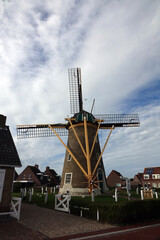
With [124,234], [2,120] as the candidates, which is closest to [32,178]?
[2,120]

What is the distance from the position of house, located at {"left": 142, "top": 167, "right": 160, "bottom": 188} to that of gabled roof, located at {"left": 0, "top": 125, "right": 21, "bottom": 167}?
44.1m

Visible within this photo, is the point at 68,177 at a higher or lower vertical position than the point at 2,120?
lower

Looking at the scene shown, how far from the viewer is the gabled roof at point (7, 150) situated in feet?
34.5

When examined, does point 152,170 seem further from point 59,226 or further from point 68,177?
point 59,226

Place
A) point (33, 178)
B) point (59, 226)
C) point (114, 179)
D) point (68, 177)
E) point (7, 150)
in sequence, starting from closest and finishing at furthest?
1. point (59, 226)
2. point (7, 150)
3. point (68, 177)
4. point (33, 178)
5. point (114, 179)

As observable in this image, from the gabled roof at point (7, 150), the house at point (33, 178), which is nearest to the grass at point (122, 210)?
the gabled roof at point (7, 150)

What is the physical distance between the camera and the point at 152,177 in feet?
151

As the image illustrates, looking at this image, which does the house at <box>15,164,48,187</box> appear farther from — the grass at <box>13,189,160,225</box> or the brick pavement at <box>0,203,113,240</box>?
the brick pavement at <box>0,203,113,240</box>

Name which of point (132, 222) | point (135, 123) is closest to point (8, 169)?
point (132, 222)

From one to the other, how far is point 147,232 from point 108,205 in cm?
236

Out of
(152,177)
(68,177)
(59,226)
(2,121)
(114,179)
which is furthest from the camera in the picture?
(114,179)

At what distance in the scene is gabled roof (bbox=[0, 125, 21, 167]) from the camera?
1052 centimetres

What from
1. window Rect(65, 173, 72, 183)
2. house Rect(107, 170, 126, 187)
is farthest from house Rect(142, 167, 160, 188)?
window Rect(65, 173, 72, 183)

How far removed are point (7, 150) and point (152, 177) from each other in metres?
45.1
